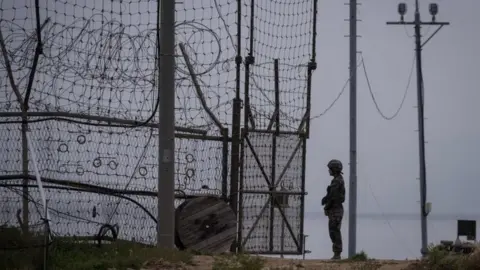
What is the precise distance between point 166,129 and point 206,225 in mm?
Answer: 2472

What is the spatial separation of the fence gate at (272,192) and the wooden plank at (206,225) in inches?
21.6

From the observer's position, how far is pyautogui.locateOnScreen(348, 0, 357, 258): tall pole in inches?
882

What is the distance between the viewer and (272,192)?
16656mm

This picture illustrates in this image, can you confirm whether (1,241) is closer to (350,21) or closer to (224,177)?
(224,177)

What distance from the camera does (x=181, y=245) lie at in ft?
50.1

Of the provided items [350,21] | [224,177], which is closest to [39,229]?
[224,177]

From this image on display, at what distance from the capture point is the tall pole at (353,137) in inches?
882

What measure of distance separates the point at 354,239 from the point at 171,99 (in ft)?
32.4

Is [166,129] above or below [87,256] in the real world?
above

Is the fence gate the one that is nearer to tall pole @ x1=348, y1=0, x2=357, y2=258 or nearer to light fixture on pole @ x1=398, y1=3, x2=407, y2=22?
tall pole @ x1=348, y1=0, x2=357, y2=258

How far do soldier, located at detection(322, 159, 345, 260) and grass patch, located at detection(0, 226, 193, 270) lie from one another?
4453 mm

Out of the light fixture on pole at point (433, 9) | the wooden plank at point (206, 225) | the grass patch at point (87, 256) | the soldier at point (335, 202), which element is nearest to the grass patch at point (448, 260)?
the grass patch at point (87, 256)

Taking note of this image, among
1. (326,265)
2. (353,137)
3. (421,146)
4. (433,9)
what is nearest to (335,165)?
(326,265)

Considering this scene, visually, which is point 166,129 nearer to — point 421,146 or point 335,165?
point 335,165
